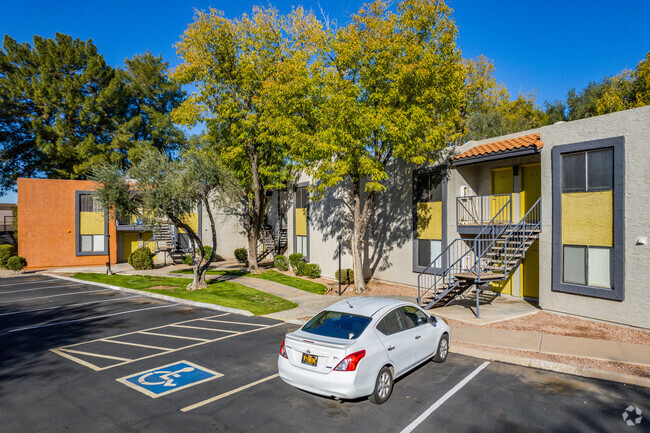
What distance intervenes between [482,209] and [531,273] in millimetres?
3234

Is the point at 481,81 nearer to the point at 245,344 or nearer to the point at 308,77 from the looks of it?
the point at 308,77

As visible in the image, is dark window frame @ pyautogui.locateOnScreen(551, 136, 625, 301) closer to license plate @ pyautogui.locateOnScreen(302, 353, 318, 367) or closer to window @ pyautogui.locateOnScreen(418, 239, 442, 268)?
window @ pyautogui.locateOnScreen(418, 239, 442, 268)

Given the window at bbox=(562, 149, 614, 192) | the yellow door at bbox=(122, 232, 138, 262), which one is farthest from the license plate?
the yellow door at bbox=(122, 232, 138, 262)

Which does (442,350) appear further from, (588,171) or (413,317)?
(588,171)

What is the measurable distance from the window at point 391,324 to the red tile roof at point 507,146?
939cm

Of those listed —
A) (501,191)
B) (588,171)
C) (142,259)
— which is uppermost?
(588,171)

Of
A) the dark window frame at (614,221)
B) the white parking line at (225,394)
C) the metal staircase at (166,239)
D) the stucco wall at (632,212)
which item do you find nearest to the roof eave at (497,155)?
the dark window frame at (614,221)

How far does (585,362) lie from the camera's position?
30.1 feet

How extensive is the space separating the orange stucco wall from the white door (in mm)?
29821

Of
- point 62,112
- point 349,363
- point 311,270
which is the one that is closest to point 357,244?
point 311,270

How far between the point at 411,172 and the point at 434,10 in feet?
24.2

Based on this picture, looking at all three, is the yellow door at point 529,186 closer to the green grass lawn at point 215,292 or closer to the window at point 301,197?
the green grass lawn at point 215,292

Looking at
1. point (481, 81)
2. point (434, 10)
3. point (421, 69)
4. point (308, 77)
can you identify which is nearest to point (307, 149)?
point (308, 77)

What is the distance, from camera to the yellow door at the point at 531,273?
16156mm
